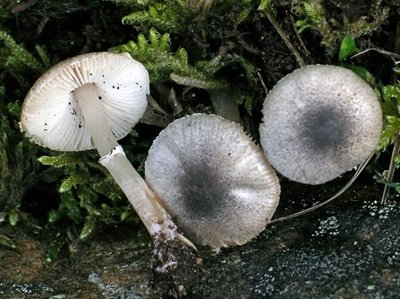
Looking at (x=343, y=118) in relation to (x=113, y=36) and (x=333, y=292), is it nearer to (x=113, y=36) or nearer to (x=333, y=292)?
(x=333, y=292)

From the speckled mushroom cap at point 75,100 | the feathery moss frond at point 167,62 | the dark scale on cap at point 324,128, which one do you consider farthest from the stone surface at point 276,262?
the feathery moss frond at point 167,62

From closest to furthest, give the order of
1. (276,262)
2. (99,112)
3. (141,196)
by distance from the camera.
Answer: (276,262)
(141,196)
(99,112)

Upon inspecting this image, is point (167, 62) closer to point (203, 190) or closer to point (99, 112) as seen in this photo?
point (99, 112)

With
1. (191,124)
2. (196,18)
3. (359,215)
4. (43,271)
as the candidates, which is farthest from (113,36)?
(359,215)

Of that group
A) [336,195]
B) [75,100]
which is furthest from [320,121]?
[75,100]

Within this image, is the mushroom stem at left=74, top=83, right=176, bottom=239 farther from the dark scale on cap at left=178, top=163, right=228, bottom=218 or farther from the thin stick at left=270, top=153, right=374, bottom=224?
the thin stick at left=270, top=153, right=374, bottom=224

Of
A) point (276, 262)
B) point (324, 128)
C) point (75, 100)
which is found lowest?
point (276, 262)

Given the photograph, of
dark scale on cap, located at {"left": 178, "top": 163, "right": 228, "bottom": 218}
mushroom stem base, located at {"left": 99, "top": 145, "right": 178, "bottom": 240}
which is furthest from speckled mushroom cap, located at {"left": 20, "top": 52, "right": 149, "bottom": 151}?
dark scale on cap, located at {"left": 178, "top": 163, "right": 228, "bottom": 218}
